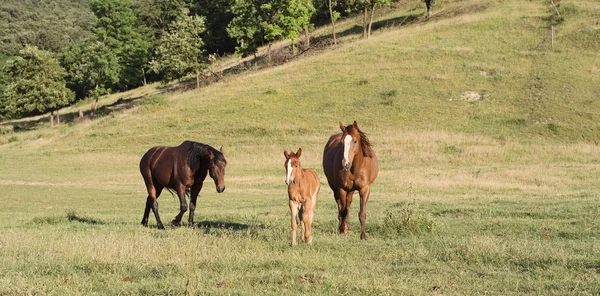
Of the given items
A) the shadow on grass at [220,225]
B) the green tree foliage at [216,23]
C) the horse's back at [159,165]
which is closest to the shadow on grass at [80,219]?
the horse's back at [159,165]

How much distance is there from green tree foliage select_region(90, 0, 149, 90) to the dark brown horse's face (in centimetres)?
8094

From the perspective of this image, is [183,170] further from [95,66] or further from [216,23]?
[216,23]

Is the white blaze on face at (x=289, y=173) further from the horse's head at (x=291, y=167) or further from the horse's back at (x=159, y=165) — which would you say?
the horse's back at (x=159, y=165)

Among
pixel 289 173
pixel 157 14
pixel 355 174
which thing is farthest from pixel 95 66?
pixel 289 173

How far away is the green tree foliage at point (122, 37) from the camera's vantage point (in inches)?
3514

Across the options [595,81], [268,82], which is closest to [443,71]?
[595,81]

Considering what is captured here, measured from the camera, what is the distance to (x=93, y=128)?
55.7 m

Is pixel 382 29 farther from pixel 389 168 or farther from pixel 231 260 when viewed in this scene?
pixel 231 260

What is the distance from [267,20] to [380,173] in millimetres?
Answer: 46319

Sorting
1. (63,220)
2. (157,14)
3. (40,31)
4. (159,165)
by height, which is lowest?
(63,220)

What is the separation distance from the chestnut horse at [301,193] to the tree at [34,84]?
213 ft

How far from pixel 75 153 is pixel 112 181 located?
1704cm

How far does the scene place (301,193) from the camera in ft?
38.9

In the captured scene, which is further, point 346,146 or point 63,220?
point 63,220
